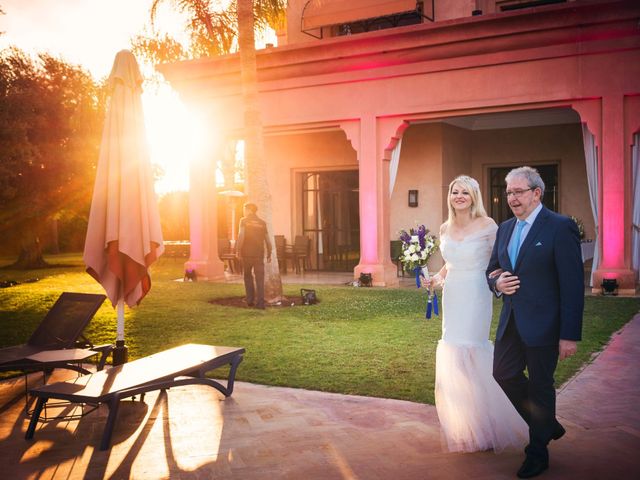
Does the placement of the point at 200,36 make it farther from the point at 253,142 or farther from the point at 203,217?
the point at 253,142

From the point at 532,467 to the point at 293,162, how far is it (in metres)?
15.7

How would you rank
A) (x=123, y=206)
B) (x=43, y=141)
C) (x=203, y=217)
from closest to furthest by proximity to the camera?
(x=123, y=206) → (x=203, y=217) → (x=43, y=141)

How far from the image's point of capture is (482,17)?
1312cm

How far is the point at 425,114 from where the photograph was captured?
14.5 m

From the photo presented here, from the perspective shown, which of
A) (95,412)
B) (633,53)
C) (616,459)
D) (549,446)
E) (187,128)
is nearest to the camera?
(616,459)

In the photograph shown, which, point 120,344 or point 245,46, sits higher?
point 245,46

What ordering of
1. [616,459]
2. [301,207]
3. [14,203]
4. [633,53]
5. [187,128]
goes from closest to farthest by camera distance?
1. [616,459]
2. [633,53]
3. [187,128]
4. [301,207]
5. [14,203]

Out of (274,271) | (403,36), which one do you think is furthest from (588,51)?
(274,271)

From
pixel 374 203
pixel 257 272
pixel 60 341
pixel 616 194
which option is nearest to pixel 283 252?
pixel 374 203

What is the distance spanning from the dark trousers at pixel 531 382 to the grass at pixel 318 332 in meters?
1.67

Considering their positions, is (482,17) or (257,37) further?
(257,37)

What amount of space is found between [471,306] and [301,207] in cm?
1468

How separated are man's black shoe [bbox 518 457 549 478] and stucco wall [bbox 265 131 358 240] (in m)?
14.8

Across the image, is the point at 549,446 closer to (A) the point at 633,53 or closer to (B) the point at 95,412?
(B) the point at 95,412
